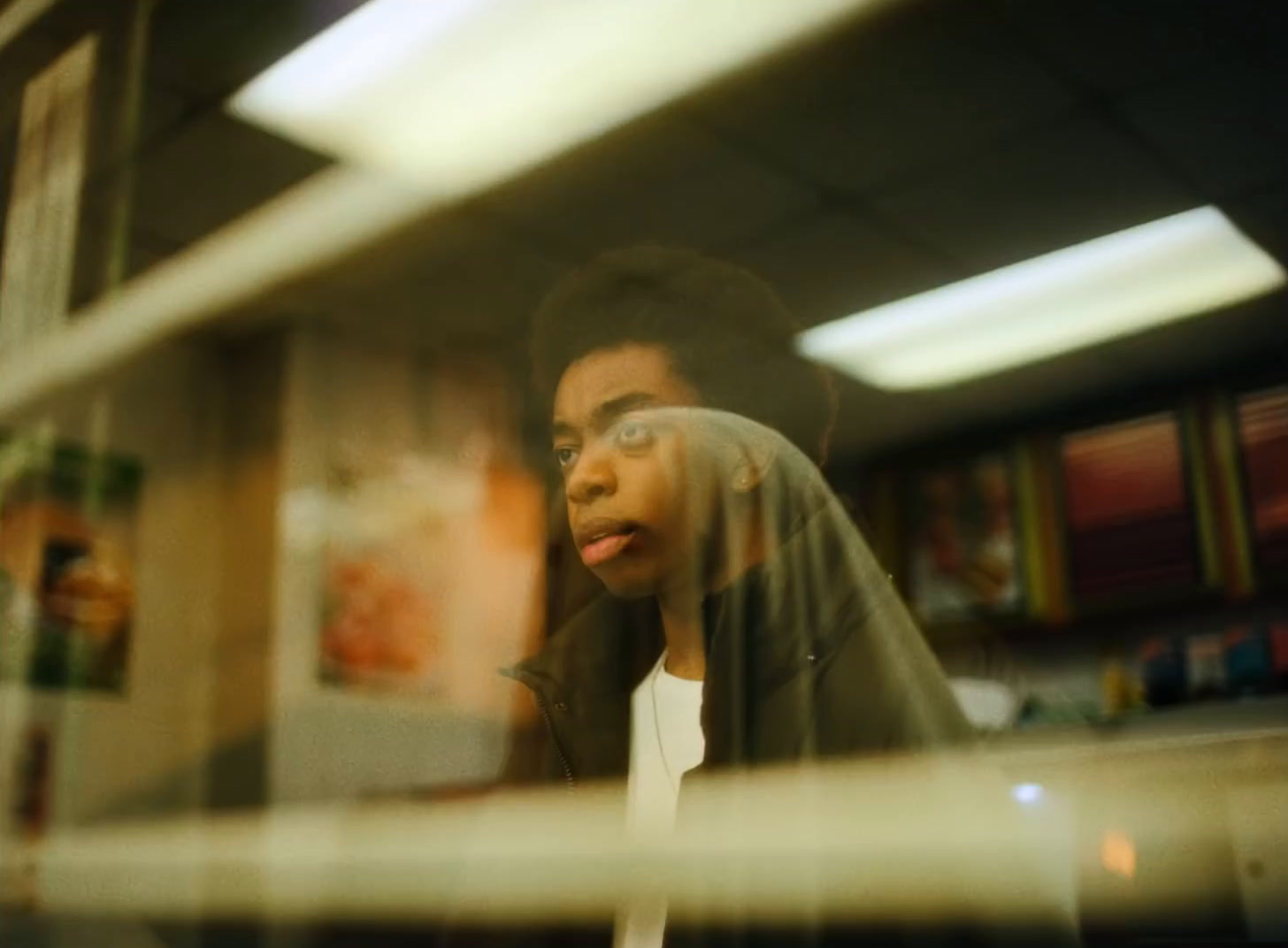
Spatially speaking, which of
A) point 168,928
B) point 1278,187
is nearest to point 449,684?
point 168,928

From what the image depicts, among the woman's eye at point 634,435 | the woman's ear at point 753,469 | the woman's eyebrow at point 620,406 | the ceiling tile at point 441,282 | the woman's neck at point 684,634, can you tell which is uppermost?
the ceiling tile at point 441,282

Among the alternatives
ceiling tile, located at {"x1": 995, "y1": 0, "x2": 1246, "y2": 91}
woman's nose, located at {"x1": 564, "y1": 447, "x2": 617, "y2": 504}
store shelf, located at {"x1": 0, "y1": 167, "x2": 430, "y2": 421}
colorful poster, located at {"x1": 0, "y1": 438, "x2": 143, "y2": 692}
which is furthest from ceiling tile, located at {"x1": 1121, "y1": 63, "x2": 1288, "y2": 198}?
colorful poster, located at {"x1": 0, "y1": 438, "x2": 143, "y2": 692}

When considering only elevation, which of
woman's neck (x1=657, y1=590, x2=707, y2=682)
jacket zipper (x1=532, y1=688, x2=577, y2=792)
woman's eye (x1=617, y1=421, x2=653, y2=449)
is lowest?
jacket zipper (x1=532, y1=688, x2=577, y2=792)

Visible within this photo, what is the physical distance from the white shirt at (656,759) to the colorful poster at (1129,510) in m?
0.41

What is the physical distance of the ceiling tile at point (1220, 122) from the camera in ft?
3.91

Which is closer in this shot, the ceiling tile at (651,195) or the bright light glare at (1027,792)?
the bright light glare at (1027,792)

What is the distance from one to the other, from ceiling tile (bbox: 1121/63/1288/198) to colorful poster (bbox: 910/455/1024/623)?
1.33 feet

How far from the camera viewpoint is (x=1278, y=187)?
109 centimetres

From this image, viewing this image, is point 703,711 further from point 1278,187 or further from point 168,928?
point 168,928

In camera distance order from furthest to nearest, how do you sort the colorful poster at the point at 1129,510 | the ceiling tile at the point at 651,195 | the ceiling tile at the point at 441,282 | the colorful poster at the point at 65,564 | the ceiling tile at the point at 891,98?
the ceiling tile at the point at 441,282, the colorful poster at the point at 65,564, the ceiling tile at the point at 651,195, the ceiling tile at the point at 891,98, the colorful poster at the point at 1129,510

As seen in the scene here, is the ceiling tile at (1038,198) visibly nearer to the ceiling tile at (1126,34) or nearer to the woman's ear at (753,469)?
the ceiling tile at (1126,34)

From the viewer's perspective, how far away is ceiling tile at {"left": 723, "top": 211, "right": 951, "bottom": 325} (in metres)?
1.49

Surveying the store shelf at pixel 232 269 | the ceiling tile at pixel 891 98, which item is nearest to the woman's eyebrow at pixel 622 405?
the ceiling tile at pixel 891 98

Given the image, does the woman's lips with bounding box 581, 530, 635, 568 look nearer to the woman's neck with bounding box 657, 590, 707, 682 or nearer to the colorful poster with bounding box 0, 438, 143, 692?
the woman's neck with bounding box 657, 590, 707, 682
